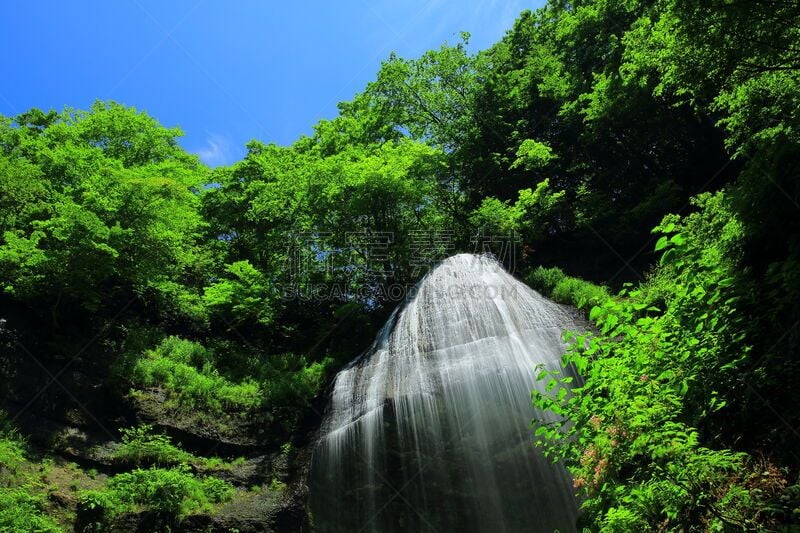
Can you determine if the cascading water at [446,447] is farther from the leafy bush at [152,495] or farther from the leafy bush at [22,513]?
the leafy bush at [22,513]

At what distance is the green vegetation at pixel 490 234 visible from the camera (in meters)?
4.81

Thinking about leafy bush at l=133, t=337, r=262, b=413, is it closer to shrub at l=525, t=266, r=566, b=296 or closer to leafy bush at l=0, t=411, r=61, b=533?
leafy bush at l=0, t=411, r=61, b=533

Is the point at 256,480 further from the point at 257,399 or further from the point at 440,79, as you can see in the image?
the point at 440,79

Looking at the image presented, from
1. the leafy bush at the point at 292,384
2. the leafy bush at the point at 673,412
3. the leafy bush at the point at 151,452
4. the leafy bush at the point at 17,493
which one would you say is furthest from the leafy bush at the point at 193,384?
the leafy bush at the point at 673,412

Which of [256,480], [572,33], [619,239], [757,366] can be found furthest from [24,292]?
[572,33]

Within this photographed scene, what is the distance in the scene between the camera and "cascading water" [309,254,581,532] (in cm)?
1095

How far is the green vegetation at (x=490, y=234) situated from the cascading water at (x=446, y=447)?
1.19 m

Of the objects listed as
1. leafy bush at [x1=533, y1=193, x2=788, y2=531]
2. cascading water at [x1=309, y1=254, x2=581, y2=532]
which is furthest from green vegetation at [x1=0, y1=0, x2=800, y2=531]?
cascading water at [x1=309, y1=254, x2=581, y2=532]

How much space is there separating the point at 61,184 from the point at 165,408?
8.35m

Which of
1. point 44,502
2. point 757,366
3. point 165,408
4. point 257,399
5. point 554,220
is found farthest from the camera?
point 554,220

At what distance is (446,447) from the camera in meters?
11.4

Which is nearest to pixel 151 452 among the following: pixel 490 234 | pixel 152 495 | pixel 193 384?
pixel 152 495

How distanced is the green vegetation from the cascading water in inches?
46.9

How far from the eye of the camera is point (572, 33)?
65.0 ft
